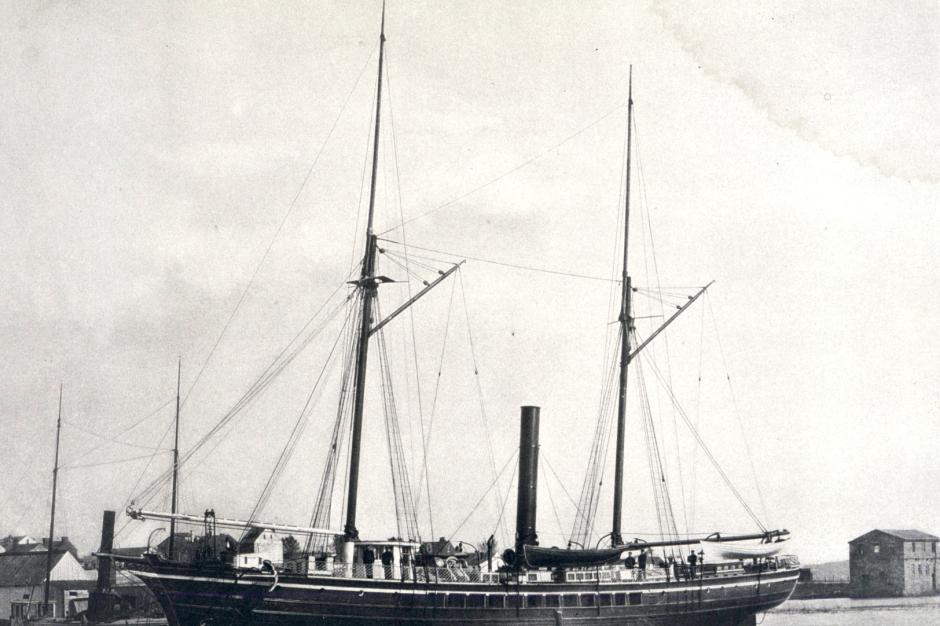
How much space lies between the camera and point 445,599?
29984mm

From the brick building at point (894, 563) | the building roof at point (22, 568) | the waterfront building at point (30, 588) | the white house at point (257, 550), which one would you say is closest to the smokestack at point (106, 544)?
the waterfront building at point (30, 588)

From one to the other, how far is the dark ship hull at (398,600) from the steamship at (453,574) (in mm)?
36

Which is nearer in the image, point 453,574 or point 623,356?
point 453,574

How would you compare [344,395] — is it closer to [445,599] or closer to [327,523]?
[327,523]

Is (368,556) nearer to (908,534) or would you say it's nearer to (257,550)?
(257,550)

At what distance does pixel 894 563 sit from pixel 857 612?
12.5 m

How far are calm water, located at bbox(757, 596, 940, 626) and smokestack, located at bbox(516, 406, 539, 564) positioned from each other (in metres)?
16.8

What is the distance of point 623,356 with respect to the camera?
39.4m

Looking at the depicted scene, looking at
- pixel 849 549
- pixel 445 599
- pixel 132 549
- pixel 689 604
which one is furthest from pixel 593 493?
pixel 132 549

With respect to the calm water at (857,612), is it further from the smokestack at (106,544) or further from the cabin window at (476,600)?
the smokestack at (106,544)

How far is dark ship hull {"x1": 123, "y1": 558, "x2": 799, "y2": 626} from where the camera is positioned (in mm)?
27672

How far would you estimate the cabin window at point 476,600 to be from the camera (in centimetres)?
3044

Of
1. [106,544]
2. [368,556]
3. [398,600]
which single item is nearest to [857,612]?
[398,600]

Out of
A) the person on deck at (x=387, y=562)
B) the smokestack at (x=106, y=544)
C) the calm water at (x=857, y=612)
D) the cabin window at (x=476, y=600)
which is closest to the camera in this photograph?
the person on deck at (x=387, y=562)
